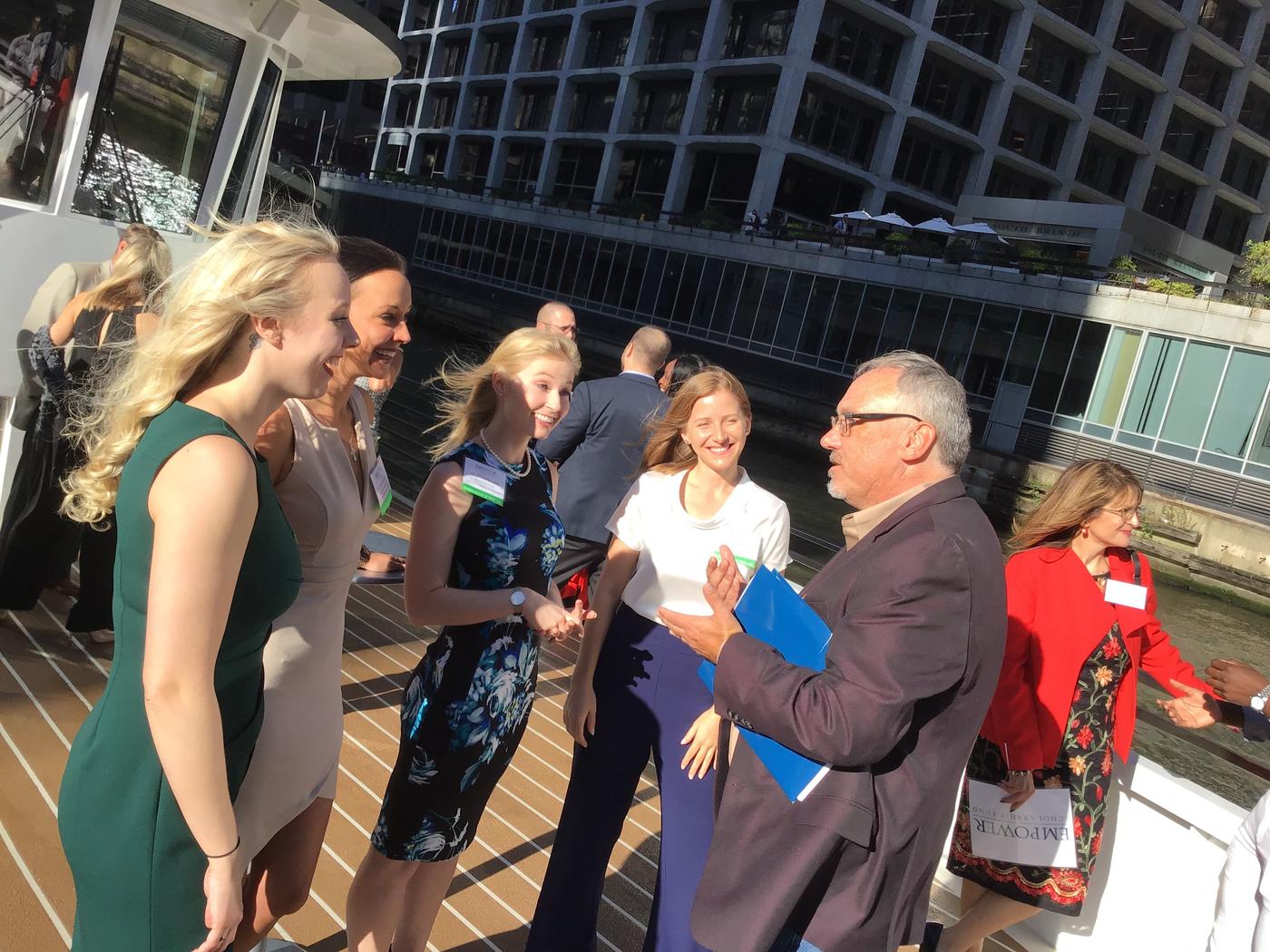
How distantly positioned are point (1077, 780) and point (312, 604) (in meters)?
2.46

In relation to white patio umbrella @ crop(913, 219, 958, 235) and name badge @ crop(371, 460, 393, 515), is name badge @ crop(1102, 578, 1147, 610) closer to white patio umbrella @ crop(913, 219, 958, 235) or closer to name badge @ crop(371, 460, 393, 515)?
name badge @ crop(371, 460, 393, 515)

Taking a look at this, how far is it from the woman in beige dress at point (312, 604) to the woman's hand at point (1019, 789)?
2.06 metres

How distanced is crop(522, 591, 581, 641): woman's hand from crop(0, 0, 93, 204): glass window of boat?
13.1 feet

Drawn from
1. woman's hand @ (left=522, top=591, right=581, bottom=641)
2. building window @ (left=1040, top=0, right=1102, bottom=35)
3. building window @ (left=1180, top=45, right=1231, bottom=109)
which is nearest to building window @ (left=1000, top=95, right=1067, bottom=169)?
building window @ (left=1040, top=0, right=1102, bottom=35)

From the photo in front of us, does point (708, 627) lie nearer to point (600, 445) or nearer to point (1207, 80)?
point (600, 445)

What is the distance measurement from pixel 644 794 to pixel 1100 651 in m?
1.96

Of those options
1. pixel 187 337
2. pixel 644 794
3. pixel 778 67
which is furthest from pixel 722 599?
pixel 778 67

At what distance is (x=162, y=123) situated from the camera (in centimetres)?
549

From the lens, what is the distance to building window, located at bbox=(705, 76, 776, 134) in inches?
1551

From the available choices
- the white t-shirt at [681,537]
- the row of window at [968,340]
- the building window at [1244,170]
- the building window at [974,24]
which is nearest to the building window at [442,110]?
the row of window at [968,340]

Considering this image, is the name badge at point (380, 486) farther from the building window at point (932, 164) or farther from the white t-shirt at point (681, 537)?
the building window at point (932, 164)

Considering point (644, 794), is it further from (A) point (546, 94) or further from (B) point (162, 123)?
(A) point (546, 94)

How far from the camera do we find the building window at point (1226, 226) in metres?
49.6

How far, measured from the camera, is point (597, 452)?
567 centimetres
